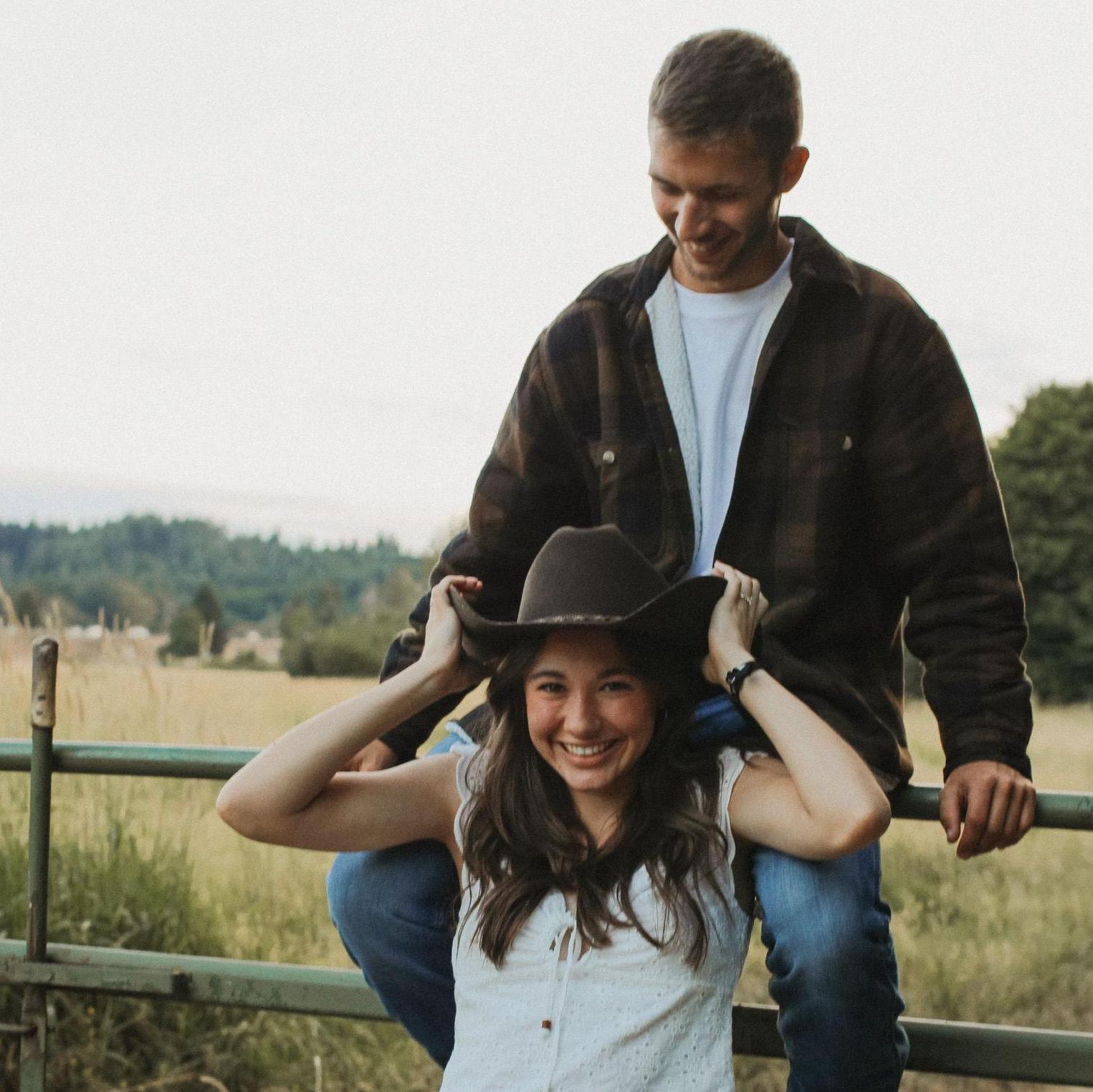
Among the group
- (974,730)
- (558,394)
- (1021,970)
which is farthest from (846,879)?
(1021,970)

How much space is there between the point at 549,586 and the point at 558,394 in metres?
0.44

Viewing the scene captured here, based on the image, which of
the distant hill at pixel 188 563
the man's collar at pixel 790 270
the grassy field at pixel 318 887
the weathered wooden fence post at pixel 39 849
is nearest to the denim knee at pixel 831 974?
the man's collar at pixel 790 270

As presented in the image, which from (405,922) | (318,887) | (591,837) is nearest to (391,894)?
(405,922)

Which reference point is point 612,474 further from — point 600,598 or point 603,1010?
point 603,1010

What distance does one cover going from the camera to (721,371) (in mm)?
2479

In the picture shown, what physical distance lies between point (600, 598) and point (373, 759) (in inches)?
21.5

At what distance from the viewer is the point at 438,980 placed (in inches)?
94.7

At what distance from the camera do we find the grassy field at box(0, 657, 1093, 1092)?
4309 millimetres

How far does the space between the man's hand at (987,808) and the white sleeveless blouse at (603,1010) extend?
0.32 meters

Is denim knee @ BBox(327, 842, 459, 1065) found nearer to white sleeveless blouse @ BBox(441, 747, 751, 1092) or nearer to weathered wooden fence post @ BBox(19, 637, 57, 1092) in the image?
white sleeveless blouse @ BBox(441, 747, 751, 1092)

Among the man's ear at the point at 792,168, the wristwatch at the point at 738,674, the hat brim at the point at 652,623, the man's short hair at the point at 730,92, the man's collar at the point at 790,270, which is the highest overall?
the man's short hair at the point at 730,92

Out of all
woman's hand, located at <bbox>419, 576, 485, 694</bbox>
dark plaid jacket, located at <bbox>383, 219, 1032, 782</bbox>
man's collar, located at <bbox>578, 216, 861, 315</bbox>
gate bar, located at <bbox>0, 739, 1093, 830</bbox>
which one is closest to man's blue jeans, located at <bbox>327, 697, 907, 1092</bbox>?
gate bar, located at <bbox>0, 739, 1093, 830</bbox>

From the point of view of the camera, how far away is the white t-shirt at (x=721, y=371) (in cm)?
245

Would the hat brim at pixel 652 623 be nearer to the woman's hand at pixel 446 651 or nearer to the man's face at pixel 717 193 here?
the woman's hand at pixel 446 651
